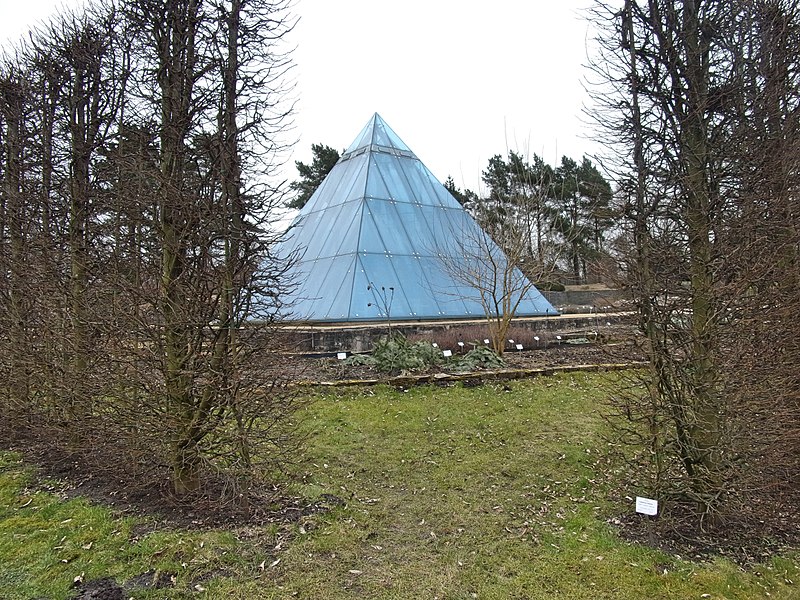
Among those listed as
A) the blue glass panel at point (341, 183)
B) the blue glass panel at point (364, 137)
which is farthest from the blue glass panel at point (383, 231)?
the blue glass panel at point (364, 137)

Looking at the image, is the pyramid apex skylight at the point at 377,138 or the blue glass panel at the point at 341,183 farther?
the pyramid apex skylight at the point at 377,138

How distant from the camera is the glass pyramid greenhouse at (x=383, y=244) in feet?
38.0

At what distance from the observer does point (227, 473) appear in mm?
3479

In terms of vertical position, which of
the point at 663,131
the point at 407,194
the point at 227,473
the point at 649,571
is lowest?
the point at 649,571

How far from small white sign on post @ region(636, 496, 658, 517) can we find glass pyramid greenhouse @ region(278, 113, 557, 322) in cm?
763

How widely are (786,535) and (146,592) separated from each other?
3941mm

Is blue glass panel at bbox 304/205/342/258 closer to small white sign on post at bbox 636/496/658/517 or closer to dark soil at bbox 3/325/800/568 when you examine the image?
dark soil at bbox 3/325/800/568

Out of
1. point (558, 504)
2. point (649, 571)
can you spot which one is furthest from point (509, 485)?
point (649, 571)

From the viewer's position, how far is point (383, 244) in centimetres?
1258

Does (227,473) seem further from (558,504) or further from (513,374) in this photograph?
(513,374)

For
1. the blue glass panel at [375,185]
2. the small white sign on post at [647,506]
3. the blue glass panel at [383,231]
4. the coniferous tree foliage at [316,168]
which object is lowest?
the small white sign on post at [647,506]

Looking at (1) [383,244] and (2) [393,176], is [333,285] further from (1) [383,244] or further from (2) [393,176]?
(2) [393,176]

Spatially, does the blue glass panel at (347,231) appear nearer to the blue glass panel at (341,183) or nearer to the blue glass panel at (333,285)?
the blue glass panel at (333,285)

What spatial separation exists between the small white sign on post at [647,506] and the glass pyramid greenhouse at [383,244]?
763 centimetres
